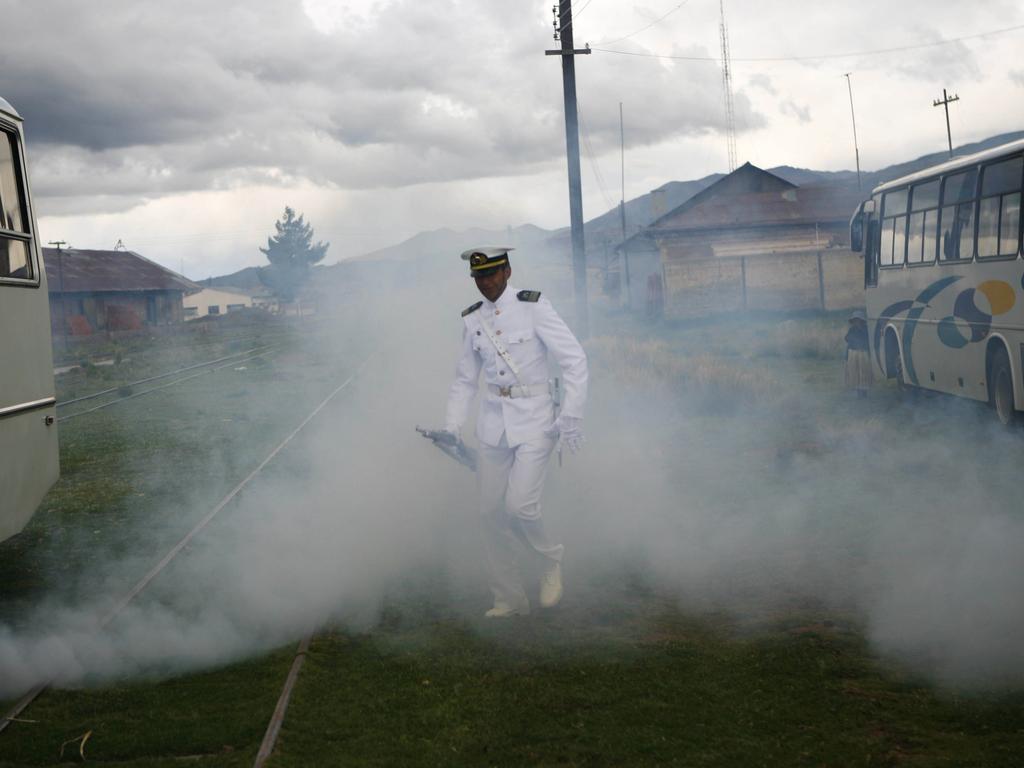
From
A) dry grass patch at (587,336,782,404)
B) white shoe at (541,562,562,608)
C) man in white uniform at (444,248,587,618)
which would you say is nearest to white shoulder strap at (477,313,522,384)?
man in white uniform at (444,248,587,618)

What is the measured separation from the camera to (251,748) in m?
4.48

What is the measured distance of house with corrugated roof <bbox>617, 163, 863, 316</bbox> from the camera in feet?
118

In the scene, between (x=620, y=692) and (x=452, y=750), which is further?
(x=620, y=692)

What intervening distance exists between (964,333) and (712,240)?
94.8 ft

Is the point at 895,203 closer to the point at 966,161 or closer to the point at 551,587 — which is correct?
the point at 966,161

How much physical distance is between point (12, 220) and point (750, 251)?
37.7m

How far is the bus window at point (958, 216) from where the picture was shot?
13391 mm

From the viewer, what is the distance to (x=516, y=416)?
637 centimetres

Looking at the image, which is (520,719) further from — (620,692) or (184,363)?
(184,363)

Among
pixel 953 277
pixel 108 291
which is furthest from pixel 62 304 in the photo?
pixel 953 277

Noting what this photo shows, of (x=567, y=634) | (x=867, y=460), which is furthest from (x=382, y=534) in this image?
(x=867, y=460)

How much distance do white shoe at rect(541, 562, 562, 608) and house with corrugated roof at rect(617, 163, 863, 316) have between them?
100 ft

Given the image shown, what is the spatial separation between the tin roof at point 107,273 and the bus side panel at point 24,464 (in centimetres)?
5417

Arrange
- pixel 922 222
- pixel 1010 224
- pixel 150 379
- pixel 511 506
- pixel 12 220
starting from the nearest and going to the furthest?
1. pixel 511 506
2. pixel 12 220
3. pixel 1010 224
4. pixel 922 222
5. pixel 150 379
